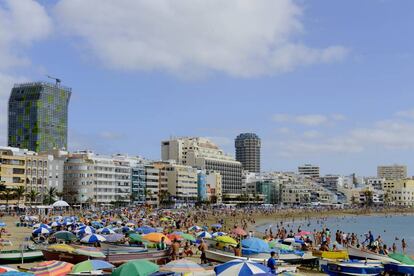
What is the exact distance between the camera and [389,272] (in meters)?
26.5

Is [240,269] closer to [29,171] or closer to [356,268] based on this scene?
[356,268]

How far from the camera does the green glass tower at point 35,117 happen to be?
180500 millimetres

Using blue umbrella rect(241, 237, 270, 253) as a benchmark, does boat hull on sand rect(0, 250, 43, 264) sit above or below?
below

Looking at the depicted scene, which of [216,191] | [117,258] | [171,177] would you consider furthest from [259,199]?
[117,258]

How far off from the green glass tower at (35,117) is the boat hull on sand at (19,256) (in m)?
155

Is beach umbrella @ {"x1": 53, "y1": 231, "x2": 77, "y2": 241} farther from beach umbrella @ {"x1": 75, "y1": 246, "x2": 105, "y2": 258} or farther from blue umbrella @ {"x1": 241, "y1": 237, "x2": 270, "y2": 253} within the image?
blue umbrella @ {"x1": 241, "y1": 237, "x2": 270, "y2": 253}

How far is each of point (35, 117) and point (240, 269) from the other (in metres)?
172

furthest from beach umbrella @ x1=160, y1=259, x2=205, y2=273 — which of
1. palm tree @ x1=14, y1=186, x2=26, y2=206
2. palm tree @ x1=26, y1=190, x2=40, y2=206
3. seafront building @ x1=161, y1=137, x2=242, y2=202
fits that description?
seafront building @ x1=161, y1=137, x2=242, y2=202

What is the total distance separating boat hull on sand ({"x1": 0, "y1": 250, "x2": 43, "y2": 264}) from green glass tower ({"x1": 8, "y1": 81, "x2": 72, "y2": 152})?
155m

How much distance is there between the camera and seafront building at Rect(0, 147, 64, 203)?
106 m

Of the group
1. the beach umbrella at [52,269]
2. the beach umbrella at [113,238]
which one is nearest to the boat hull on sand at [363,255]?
the beach umbrella at [113,238]

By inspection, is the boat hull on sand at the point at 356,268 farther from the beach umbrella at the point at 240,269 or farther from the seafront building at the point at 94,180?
the seafront building at the point at 94,180

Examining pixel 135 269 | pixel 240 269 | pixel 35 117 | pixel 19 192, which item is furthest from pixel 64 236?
pixel 35 117

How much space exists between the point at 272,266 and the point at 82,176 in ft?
353
